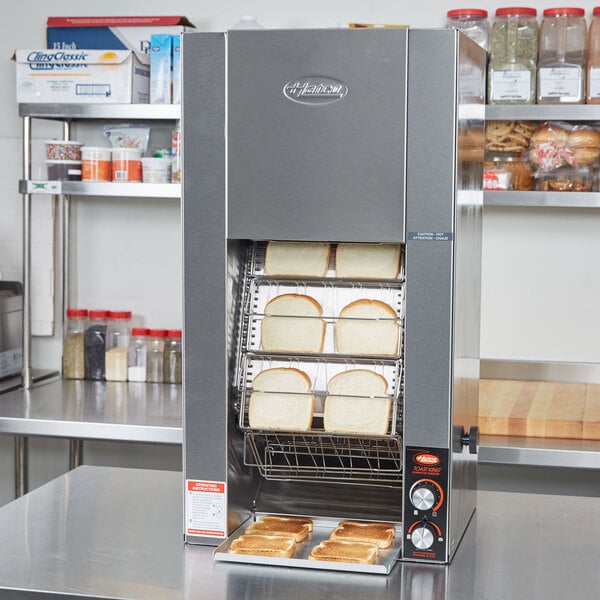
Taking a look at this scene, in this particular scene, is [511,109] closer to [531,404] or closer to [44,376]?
[531,404]

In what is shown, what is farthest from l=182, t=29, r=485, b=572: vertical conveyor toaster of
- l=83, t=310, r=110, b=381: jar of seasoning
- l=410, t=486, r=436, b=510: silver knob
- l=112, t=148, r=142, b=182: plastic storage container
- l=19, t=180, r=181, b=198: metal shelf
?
l=83, t=310, r=110, b=381: jar of seasoning

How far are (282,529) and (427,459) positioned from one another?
238 millimetres

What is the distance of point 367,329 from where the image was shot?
1304 millimetres

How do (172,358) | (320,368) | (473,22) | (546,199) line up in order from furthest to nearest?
1. (172,358)
2. (473,22)
3. (546,199)
4. (320,368)

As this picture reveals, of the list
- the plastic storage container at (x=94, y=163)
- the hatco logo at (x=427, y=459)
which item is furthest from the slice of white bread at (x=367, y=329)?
the plastic storage container at (x=94, y=163)

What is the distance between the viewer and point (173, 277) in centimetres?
305

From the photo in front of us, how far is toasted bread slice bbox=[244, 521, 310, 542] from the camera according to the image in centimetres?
132

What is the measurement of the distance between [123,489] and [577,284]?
5.57 ft

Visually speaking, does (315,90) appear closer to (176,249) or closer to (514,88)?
(514,88)

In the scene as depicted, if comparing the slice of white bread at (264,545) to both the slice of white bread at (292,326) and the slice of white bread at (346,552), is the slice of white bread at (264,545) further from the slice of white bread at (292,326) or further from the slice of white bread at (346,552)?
the slice of white bread at (292,326)

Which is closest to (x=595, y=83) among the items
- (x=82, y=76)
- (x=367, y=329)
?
(x=82, y=76)

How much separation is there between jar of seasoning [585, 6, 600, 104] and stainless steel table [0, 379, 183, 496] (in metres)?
1.39

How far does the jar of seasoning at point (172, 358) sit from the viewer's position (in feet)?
9.67

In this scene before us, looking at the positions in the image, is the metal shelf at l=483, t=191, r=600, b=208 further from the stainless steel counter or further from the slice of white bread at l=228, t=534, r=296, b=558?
the slice of white bread at l=228, t=534, r=296, b=558
